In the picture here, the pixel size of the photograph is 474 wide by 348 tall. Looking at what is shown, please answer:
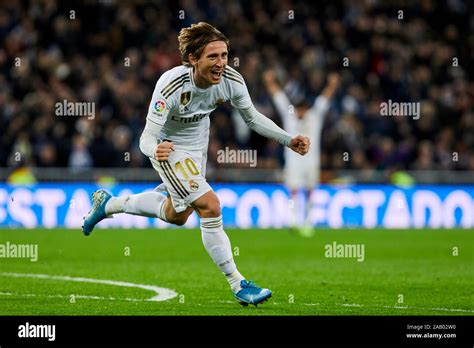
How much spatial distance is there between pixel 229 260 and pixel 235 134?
1305 cm

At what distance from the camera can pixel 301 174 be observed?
20.4 meters

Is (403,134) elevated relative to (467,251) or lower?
elevated

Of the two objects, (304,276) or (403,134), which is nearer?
(304,276)

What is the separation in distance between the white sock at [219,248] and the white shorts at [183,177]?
10.4 inches

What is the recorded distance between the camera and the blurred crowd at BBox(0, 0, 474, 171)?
2184 cm

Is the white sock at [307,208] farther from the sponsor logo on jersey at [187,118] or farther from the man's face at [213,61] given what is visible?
the man's face at [213,61]

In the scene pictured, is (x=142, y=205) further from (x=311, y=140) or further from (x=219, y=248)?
(x=311, y=140)

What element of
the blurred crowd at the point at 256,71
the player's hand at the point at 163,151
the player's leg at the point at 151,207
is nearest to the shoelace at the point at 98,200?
the player's leg at the point at 151,207

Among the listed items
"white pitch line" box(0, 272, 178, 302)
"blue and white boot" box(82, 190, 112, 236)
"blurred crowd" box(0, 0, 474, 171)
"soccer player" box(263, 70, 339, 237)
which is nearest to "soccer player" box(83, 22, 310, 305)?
"white pitch line" box(0, 272, 178, 302)

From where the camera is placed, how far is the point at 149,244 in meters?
17.3

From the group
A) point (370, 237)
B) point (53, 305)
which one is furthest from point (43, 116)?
point (53, 305)

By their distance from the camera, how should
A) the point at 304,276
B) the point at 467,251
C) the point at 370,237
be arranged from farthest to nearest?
the point at 370,237
the point at 467,251
the point at 304,276
